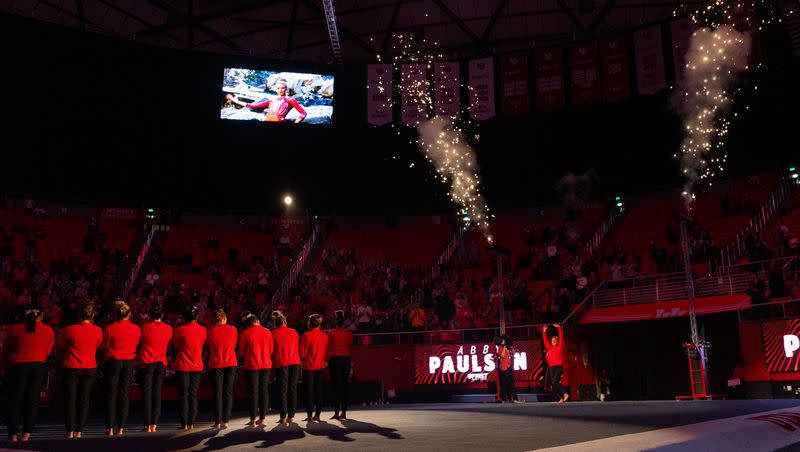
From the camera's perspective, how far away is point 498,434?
8.35 metres

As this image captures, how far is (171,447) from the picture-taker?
7805 millimetres

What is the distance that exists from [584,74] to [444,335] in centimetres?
Answer: 1175

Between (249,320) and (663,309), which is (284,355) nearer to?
(249,320)

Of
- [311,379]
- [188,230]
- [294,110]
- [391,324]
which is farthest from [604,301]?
[188,230]

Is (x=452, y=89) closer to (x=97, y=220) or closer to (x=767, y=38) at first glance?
(x=767, y=38)

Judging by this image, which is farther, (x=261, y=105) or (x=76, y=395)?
(x=261, y=105)

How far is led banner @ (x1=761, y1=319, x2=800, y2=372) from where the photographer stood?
16.7m

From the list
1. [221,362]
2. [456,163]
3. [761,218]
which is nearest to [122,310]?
[221,362]

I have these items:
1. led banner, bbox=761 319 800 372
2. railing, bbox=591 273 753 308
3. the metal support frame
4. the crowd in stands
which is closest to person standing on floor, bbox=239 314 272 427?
the crowd in stands

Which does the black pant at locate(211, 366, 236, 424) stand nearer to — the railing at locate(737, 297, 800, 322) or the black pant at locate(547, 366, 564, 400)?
the black pant at locate(547, 366, 564, 400)

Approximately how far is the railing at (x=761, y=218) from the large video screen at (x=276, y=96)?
55.2ft

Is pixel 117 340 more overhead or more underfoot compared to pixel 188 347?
more overhead

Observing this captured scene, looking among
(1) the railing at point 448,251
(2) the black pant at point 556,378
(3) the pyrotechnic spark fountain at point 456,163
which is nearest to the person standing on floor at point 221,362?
(2) the black pant at point 556,378

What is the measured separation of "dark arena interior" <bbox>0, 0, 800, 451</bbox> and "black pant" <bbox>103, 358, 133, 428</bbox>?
8.08m
